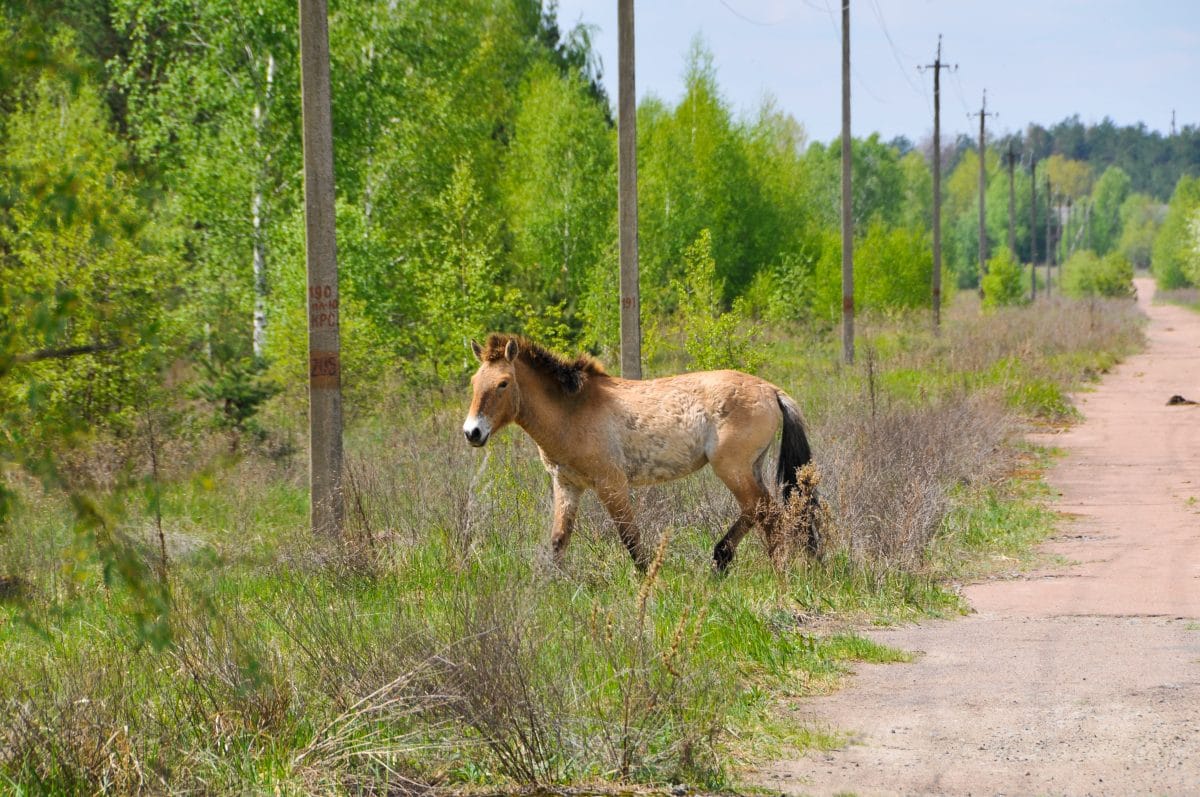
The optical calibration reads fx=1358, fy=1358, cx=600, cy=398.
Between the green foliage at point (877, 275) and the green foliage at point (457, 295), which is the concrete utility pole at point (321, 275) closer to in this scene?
the green foliage at point (457, 295)

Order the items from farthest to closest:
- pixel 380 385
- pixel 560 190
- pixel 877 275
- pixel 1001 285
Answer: pixel 1001 285, pixel 877 275, pixel 560 190, pixel 380 385

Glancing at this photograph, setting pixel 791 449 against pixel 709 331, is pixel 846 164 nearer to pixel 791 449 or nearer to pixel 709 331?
pixel 709 331

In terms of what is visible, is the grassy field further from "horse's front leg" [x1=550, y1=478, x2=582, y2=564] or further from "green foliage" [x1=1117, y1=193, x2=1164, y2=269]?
"green foliage" [x1=1117, y1=193, x2=1164, y2=269]

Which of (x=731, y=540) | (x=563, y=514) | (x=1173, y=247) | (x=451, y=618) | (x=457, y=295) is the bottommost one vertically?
(x=731, y=540)

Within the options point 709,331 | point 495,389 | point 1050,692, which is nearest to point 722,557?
point 495,389

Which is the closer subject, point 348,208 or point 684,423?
point 684,423

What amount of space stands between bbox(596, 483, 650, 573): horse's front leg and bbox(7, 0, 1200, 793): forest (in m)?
0.31

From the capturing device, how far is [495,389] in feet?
33.0

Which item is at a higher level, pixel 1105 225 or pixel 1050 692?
pixel 1105 225

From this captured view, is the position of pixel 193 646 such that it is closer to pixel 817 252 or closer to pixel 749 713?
pixel 749 713

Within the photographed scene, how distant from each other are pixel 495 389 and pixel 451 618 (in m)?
3.54

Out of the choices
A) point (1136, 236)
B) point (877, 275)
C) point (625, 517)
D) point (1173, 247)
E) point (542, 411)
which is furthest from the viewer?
point (1136, 236)

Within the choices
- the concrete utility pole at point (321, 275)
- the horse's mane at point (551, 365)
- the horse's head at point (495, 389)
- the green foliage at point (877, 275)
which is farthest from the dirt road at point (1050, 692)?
the green foliage at point (877, 275)

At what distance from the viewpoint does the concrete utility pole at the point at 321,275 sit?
35.7 feet
